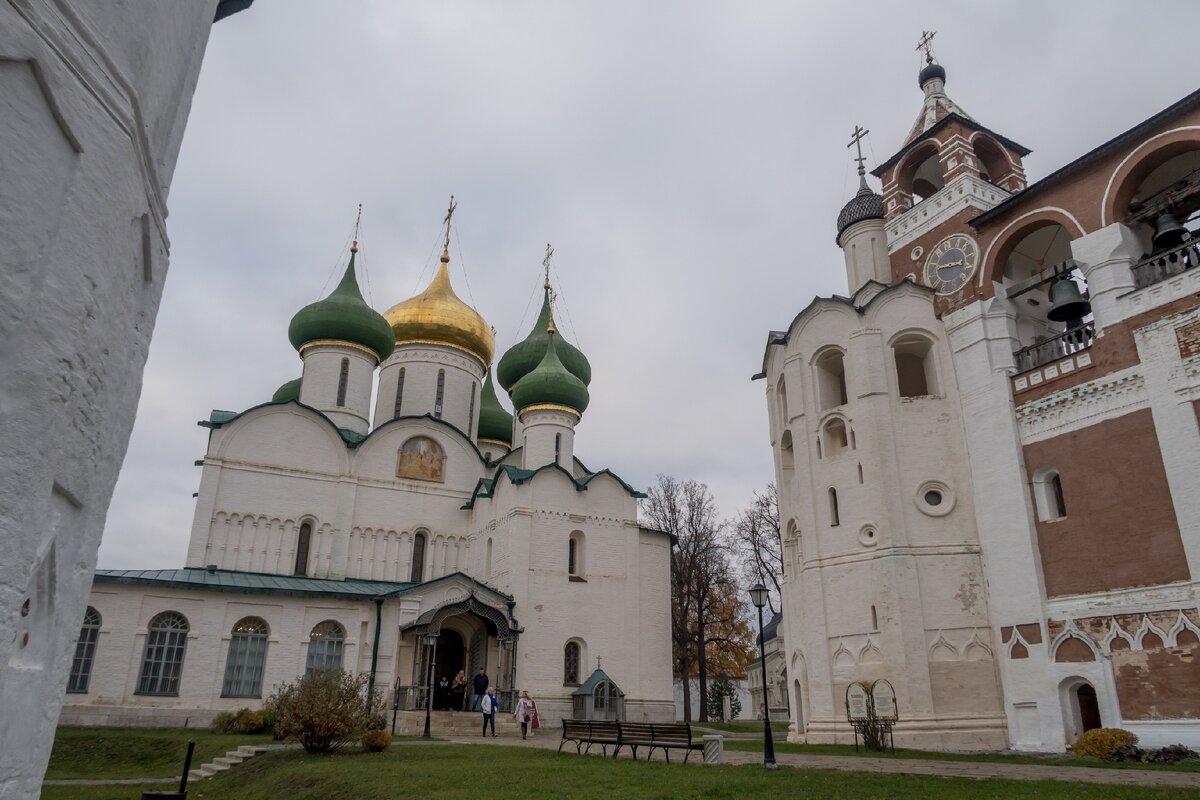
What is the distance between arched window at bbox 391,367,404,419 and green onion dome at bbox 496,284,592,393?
344 cm

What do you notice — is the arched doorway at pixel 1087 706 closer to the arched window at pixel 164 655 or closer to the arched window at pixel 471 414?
the arched window at pixel 164 655

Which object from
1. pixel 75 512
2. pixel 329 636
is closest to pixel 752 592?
pixel 75 512

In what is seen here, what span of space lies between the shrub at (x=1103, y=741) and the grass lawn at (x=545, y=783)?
4.50 meters

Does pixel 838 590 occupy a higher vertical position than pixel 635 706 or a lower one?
higher

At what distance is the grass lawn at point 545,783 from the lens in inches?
322

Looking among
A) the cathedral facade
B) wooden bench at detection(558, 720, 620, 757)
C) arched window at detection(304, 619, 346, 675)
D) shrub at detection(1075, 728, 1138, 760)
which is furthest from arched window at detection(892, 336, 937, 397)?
arched window at detection(304, 619, 346, 675)

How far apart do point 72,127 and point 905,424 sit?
17.2m

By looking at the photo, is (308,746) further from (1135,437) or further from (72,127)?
(1135,437)

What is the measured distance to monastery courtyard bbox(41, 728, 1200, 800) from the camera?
27.7 feet

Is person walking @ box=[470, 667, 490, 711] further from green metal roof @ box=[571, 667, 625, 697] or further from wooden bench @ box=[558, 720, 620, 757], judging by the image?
wooden bench @ box=[558, 720, 620, 757]

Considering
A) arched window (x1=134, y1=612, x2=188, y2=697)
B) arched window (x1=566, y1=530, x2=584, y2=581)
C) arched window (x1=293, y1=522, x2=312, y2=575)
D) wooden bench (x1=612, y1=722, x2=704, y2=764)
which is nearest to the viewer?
wooden bench (x1=612, y1=722, x2=704, y2=764)

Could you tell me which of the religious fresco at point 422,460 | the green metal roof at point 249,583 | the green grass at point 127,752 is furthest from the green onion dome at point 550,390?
the green grass at point 127,752

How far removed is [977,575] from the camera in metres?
16.6

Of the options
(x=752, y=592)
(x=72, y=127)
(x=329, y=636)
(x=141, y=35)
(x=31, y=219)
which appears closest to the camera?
(x=31, y=219)
